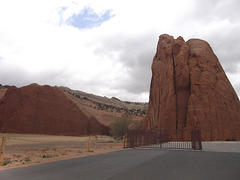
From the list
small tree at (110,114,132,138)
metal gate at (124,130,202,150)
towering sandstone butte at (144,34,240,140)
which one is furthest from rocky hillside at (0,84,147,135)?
metal gate at (124,130,202,150)

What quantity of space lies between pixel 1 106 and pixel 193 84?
46.0 meters

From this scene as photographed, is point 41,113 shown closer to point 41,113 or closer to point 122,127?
point 41,113

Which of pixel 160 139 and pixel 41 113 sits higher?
pixel 41 113

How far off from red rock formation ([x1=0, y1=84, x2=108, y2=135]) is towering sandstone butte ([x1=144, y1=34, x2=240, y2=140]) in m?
23.2

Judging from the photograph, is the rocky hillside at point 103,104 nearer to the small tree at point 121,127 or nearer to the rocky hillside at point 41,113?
the rocky hillside at point 41,113

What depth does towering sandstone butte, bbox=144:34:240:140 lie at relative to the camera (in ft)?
102

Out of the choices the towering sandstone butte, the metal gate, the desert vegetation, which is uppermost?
the towering sandstone butte

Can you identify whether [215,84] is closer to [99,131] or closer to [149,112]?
[149,112]

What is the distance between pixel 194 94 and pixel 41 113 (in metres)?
36.8

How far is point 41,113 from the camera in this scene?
5316 centimetres

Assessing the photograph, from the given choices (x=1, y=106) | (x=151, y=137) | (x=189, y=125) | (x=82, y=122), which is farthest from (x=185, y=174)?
(x=1, y=106)

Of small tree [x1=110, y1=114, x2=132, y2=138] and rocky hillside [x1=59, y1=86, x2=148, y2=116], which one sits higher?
rocky hillside [x1=59, y1=86, x2=148, y2=116]

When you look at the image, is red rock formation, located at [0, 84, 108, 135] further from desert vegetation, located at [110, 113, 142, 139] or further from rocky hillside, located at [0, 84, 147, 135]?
desert vegetation, located at [110, 113, 142, 139]

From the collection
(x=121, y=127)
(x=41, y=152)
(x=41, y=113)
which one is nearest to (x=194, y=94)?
(x=121, y=127)
